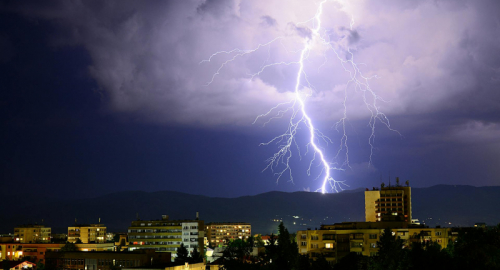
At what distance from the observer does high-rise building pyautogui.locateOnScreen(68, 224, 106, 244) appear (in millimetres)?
93438

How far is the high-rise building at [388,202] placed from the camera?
82000mm

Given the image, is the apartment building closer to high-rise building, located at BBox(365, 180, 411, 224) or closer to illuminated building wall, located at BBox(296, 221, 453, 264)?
illuminated building wall, located at BBox(296, 221, 453, 264)

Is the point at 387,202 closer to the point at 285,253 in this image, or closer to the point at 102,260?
the point at 102,260

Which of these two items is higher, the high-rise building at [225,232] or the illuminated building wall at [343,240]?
the illuminated building wall at [343,240]

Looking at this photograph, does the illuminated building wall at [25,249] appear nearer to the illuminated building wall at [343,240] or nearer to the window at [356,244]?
the illuminated building wall at [343,240]

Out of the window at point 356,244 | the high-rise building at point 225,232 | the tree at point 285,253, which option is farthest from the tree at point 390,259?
the high-rise building at point 225,232

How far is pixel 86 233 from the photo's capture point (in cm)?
9462

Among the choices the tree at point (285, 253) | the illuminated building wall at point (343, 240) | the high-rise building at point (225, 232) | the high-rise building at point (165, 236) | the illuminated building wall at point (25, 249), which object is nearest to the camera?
the tree at point (285, 253)

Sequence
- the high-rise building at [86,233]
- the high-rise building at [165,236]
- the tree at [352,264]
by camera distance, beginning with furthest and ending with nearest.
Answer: the high-rise building at [86,233]
the high-rise building at [165,236]
the tree at [352,264]

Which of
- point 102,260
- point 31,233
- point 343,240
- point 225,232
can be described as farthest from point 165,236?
point 225,232

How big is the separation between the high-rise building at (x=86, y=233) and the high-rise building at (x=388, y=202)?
46.0m

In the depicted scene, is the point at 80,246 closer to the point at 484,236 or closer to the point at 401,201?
the point at 401,201

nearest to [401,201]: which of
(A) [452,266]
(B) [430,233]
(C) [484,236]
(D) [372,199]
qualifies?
(D) [372,199]

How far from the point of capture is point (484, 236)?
3950 cm
